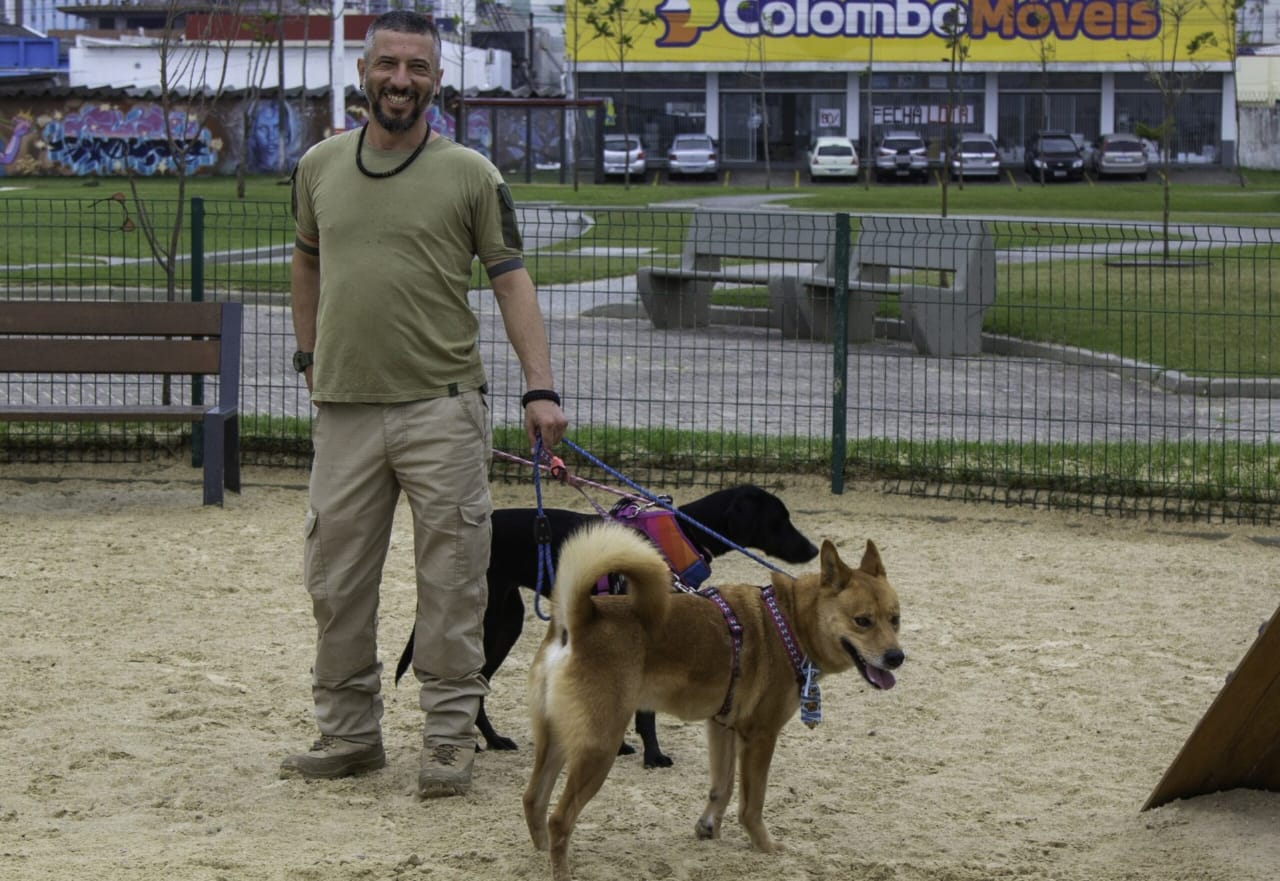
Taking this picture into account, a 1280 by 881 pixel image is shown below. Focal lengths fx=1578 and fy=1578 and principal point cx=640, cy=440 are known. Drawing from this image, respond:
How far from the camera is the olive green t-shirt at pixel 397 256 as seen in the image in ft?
15.4

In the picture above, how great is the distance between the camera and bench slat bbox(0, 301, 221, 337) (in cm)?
916

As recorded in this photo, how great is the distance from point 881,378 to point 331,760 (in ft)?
28.6

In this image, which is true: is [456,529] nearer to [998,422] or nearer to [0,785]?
[0,785]

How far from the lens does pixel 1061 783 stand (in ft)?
16.9

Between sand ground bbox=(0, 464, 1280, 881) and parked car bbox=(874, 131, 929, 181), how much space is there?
137 ft

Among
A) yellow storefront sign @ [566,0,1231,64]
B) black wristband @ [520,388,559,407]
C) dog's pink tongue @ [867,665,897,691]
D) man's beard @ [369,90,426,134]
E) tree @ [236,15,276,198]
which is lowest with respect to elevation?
dog's pink tongue @ [867,665,897,691]

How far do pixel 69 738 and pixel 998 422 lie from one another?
7.66m

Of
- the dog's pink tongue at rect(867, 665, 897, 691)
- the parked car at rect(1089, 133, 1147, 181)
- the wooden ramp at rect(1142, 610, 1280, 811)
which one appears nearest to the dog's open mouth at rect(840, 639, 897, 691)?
the dog's pink tongue at rect(867, 665, 897, 691)

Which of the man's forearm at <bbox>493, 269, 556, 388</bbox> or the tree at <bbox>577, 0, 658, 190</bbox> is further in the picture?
the tree at <bbox>577, 0, 658, 190</bbox>

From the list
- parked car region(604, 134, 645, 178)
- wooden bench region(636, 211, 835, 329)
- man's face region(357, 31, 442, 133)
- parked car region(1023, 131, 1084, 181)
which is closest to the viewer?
man's face region(357, 31, 442, 133)

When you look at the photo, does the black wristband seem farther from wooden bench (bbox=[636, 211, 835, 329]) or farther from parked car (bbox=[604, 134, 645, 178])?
parked car (bbox=[604, 134, 645, 178])

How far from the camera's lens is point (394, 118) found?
4.66 m

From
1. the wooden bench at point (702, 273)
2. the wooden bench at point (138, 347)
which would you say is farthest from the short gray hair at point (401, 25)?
the wooden bench at point (702, 273)

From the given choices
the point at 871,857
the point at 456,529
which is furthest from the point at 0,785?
the point at 871,857
